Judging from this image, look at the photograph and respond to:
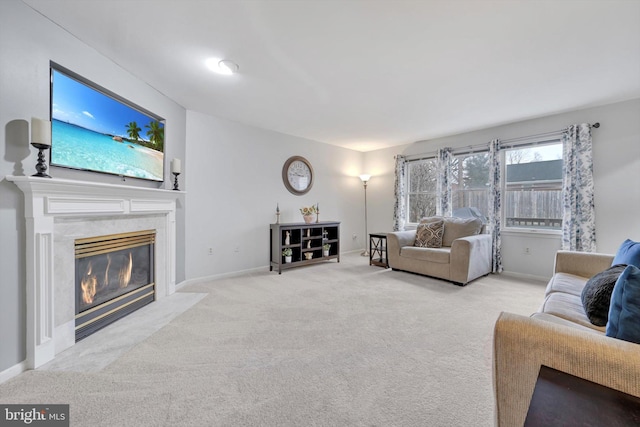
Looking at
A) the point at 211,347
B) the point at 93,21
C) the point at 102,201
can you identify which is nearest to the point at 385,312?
the point at 211,347

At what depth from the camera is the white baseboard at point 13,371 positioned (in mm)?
1592

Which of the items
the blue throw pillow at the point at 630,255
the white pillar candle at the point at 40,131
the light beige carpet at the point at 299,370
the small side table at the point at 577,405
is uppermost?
the white pillar candle at the point at 40,131

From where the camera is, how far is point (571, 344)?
0.94 meters

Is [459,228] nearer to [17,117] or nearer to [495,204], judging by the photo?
[495,204]

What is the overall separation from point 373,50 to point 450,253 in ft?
9.17

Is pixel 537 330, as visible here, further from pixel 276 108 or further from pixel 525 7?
pixel 276 108

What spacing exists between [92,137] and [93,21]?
87cm

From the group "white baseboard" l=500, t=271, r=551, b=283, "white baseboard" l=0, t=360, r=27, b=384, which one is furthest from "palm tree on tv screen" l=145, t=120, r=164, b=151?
"white baseboard" l=500, t=271, r=551, b=283

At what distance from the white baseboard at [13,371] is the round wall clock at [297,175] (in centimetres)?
367

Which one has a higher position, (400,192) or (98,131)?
(98,131)

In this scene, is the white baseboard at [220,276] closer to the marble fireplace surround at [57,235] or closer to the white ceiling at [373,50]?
the marble fireplace surround at [57,235]

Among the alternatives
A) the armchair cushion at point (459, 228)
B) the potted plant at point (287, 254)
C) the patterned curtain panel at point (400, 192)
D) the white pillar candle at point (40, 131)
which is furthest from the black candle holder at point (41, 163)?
the patterned curtain panel at point (400, 192)

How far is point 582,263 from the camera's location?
246cm

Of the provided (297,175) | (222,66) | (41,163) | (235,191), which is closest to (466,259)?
(297,175)
